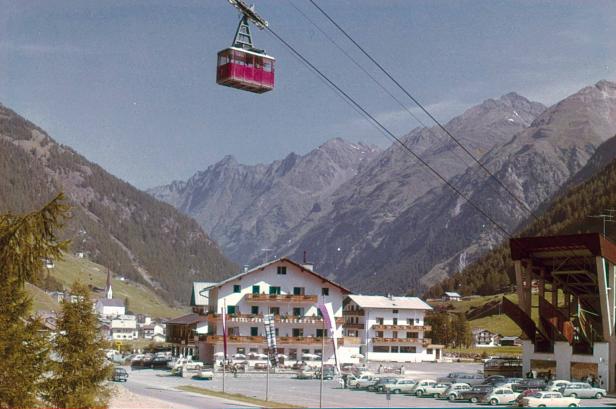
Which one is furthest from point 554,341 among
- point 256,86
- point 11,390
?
point 11,390

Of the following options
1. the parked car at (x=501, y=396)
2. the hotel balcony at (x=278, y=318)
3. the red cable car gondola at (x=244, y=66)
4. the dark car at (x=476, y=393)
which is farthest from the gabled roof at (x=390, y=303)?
the red cable car gondola at (x=244, y=66)

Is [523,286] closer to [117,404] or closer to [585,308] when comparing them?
[585,308]

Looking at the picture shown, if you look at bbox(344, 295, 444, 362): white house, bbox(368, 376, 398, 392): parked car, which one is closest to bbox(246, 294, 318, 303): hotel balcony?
bbox(344, 295, 444, 362): white house

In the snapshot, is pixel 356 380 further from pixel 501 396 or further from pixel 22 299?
pixel 22 299

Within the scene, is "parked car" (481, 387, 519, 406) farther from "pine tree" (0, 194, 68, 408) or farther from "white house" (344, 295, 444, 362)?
"white house" (344, 295, 444, 362)

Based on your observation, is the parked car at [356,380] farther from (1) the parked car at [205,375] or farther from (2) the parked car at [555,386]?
(2) the parked car at [555,386]

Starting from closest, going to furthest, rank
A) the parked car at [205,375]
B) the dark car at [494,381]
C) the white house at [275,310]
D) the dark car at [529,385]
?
the dark car at [529,385] → the dark car at [494,381] → the parked car at [205,375] → the white house at [275,310]
